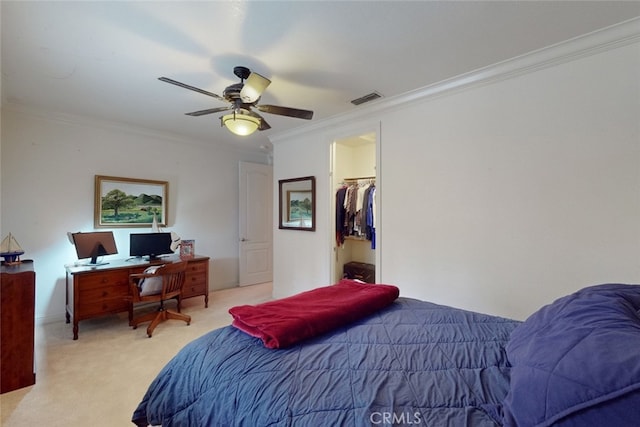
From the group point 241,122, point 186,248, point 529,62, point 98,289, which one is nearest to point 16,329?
point 98,289

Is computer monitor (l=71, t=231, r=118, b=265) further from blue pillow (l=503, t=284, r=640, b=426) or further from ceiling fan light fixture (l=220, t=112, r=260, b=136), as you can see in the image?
blue pillow (l=503, t=284, r=640, b=426)

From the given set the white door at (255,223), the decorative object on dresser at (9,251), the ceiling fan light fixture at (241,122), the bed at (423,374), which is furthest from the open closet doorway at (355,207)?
the decorative object on dresser at (9,251)

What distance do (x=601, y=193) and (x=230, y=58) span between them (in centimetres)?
278

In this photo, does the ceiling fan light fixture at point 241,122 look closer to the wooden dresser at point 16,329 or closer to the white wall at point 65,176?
the wooden dresser at point 16,329

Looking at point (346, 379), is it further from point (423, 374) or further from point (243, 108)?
point (243, 108)

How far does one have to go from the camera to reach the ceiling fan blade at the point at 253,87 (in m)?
1.88

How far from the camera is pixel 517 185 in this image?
7.11ft

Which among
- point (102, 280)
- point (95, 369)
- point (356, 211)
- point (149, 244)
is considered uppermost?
point (356, 211)

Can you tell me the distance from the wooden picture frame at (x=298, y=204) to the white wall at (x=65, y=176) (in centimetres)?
146

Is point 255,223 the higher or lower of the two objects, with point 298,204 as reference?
lower

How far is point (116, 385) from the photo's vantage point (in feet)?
6.88

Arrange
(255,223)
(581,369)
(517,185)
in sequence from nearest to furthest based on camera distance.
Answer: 1. (581,369)
2. (517,185)
3. (255,223)

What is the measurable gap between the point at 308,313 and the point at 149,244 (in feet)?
10.4

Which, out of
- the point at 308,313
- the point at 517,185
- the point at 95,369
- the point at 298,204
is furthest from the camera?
the point at 298,204
